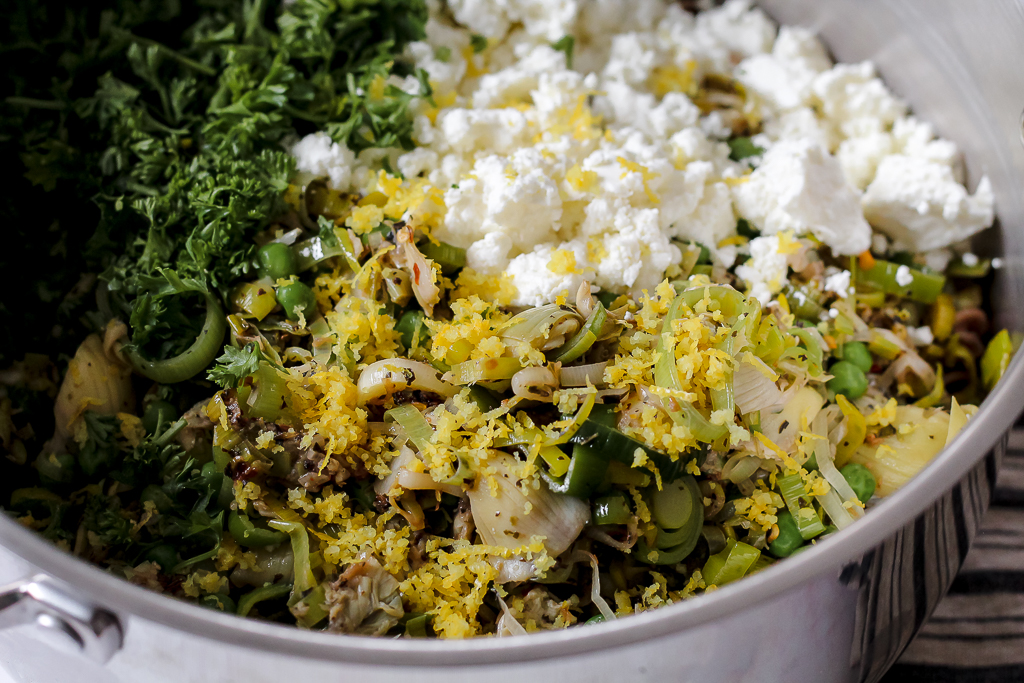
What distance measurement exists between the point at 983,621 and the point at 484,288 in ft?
4.67

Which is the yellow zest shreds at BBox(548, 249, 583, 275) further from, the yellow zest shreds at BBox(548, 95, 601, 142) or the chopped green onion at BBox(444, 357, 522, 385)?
the yellow zest shreds at BBox(548, 95, 601, 142)

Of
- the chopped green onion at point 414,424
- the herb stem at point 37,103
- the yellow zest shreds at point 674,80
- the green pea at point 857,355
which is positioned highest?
the yellow zest shreds at point 674,80

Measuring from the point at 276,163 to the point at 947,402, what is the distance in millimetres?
1748

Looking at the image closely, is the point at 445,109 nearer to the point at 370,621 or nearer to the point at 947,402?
the point at 370,621

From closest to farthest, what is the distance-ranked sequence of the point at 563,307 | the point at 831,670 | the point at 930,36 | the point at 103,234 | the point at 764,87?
the point at 831,670 → the point at 563,307 → the point at 103,234 → the point at 930,36 → the point at 764,87

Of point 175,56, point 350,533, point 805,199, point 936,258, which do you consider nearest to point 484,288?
point 350,533

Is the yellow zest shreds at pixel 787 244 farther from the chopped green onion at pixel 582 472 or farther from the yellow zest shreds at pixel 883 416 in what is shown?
the chopped green onion at pixel 582 472

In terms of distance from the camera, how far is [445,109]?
1.92 meters

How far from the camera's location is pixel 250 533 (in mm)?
1392

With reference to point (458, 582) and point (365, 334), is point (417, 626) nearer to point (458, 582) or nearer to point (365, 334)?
point (458, 582)

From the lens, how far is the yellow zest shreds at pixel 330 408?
1.41 m

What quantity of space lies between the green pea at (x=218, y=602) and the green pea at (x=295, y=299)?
0.60m

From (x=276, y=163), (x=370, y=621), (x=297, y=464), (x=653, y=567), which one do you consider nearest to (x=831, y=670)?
(x=653, y=567)

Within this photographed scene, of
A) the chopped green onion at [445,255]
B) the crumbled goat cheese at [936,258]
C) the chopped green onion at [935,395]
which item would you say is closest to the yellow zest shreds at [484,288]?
the chopped green onion at [445,255]
